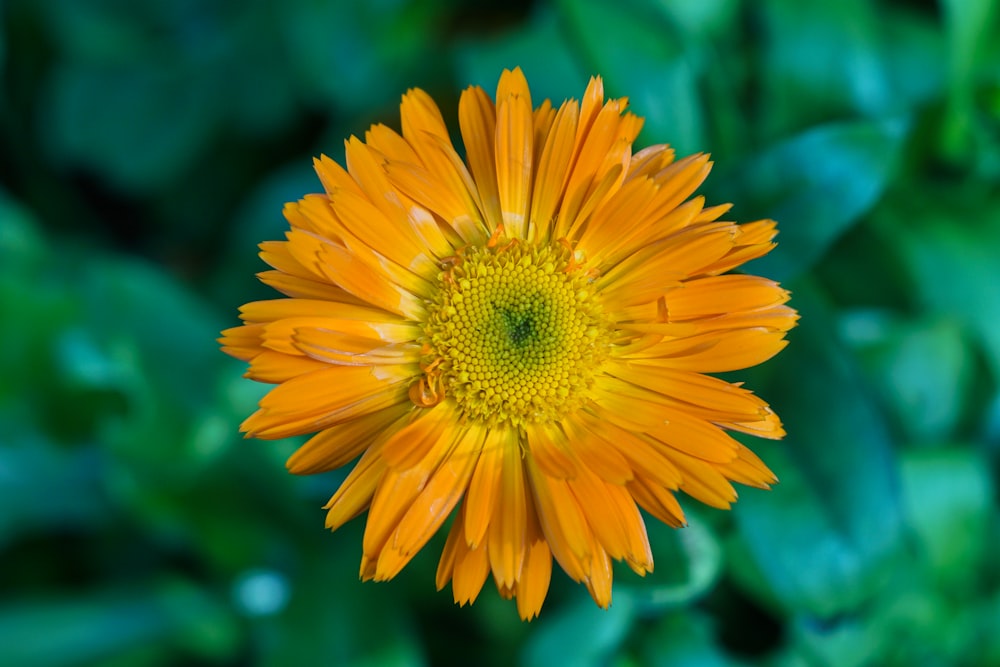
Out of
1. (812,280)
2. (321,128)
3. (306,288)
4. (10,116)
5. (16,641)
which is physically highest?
(10,116)

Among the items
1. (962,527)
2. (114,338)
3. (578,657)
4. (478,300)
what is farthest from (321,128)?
(962,527)

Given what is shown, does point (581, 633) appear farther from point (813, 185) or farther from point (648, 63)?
point (648, 63)

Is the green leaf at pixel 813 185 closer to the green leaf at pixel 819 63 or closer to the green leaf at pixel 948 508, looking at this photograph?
the green leaf at pixel 819 63

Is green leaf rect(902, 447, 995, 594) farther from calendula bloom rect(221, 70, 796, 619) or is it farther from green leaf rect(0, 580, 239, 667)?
green leaf rect(0, 580, 239, 667)

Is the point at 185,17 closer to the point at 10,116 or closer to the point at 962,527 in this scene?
the point at 10,116

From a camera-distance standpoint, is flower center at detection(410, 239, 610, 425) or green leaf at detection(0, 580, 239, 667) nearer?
flower center at detection(410, 239, 610, 425)

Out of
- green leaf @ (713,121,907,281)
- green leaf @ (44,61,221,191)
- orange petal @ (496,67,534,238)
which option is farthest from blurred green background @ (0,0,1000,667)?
orange petal @ (496,67,534,238)

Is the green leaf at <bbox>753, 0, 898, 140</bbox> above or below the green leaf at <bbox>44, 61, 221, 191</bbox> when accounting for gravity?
below
